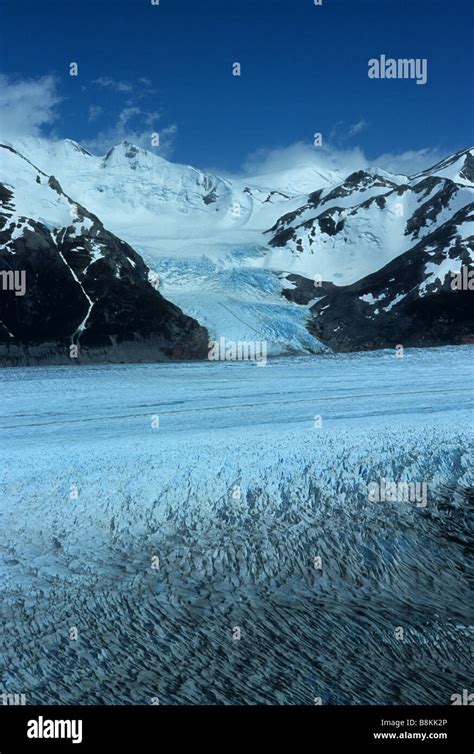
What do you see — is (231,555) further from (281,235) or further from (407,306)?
(281,235)

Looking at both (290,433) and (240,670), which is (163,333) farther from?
(240,670)

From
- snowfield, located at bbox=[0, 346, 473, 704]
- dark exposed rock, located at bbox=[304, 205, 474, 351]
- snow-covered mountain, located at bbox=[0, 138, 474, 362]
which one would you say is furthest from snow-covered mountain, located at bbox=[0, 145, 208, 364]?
dark exposed rock, located at bbox=[304, 205, 474, 351]

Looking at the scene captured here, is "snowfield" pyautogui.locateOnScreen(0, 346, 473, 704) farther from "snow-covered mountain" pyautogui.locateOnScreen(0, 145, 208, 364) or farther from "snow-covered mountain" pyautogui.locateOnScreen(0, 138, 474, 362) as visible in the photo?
"snow-covered mountain" pyautogui.locateOnScreen(0, 138, 474, 362)

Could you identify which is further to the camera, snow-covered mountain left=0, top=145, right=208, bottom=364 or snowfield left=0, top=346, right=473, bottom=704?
snow-covered mountain left=0, top=145, right=208, bottom=364

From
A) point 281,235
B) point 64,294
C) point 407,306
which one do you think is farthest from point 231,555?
point 281,235
